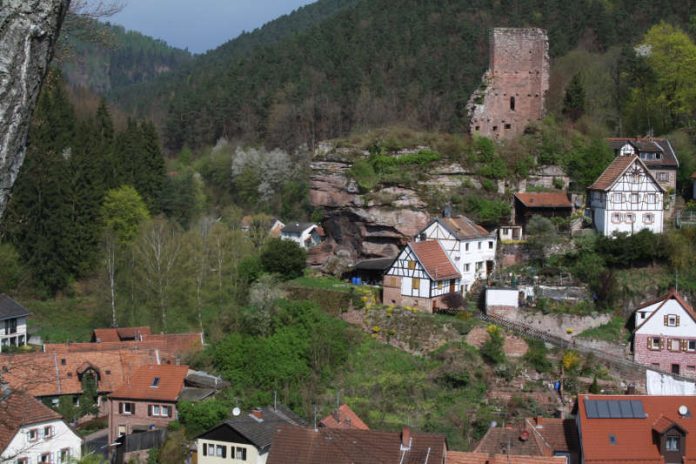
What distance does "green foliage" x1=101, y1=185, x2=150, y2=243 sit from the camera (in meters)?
47.3

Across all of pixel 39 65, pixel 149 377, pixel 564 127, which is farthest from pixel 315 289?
pixel 39 65

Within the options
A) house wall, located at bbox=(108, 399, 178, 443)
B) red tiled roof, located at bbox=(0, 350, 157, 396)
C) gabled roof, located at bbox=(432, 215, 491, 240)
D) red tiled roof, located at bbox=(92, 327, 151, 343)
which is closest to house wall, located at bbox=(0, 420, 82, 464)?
house wall, located at bbox=(108, 399, 178, 443)

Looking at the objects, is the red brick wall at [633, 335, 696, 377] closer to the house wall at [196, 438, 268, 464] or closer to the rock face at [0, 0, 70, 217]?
the house wall at [196, 438, 268, 464]

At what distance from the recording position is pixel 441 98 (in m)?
65.5

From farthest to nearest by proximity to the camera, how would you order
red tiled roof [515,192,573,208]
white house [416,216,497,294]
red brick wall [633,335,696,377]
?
1. red tiled roof [515,192,573,208]
2. white house [416,216,497,294]
3. red brick wall [633,335,696,377]

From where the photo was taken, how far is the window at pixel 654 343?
30109 mm

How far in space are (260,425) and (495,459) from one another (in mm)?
7432

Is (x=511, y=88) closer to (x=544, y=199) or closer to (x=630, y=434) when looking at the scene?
(x=544, y=199)

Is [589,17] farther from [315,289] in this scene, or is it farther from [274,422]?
[274,422]

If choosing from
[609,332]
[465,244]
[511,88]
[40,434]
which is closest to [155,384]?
[40,434]

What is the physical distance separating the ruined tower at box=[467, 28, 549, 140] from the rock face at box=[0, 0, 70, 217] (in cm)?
3657

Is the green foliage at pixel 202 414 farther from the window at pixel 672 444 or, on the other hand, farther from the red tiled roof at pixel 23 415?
the window at pixel 672 444

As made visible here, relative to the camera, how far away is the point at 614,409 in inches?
1008

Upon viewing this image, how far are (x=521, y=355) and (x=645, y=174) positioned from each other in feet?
30.5
